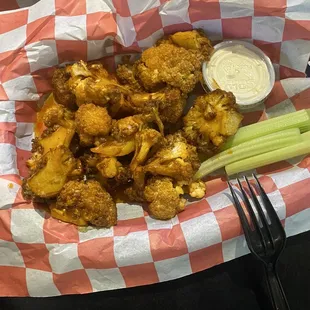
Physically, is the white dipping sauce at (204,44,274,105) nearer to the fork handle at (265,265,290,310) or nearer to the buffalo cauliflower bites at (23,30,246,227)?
the buffalo cauliflower bites at (23,30,246,227)

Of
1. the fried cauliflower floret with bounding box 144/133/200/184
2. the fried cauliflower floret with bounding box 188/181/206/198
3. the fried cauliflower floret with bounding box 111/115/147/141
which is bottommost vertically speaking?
the fried cauliflower floret with bounding box 188/181/206/198

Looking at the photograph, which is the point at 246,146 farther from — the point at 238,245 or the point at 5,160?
the point at 5,160

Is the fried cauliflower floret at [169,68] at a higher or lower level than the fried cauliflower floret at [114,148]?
higher

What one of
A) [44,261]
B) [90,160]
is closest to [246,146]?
[90,160]

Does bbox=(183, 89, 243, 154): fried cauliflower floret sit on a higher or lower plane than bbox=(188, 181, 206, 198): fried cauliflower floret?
higher

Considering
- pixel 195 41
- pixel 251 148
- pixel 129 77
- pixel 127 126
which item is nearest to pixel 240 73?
pixel 195 41

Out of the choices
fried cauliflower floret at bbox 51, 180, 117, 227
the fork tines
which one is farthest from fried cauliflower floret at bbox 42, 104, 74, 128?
the fork tines

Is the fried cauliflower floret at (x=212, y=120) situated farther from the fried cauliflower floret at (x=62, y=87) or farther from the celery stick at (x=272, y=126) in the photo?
the fried cauliflower floret at (x=62, y=87)

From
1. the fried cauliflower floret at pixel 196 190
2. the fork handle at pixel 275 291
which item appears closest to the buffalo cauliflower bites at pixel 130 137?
the fried cauliflower floret at pixel 196 190
